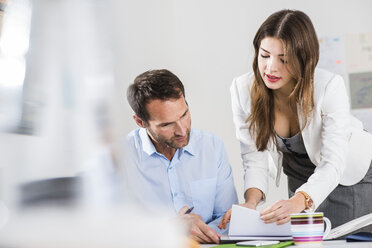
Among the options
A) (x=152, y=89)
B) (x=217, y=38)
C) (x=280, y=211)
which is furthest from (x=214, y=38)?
(x=280, y=211)

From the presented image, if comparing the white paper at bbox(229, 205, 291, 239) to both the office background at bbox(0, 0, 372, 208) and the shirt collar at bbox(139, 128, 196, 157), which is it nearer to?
the shirt collar at bbox(139, 128, 196, 157)

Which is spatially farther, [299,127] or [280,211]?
[299,127]

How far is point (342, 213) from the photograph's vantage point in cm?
181

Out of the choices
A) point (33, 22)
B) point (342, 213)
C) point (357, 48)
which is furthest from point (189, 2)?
point (33, 22)

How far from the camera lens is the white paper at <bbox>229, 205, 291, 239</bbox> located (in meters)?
1.23

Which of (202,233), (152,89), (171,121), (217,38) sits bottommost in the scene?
(202,233)

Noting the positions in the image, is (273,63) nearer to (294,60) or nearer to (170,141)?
(294,60)

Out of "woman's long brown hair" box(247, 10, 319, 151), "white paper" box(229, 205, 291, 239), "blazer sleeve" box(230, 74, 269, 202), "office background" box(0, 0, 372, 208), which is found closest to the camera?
"white paper" box(229, 205, 291, 239)

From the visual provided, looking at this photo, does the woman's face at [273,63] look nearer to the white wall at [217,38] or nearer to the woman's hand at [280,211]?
the woman's hand at [280,211]

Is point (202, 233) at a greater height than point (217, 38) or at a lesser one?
lesser

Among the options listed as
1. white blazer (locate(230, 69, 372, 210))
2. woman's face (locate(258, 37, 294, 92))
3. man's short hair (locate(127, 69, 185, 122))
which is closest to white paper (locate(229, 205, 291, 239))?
white blazer (locate(230, 69, 372, 210))

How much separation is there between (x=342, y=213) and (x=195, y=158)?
23.6 inches

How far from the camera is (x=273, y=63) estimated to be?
5.10ft

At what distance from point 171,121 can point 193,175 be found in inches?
8.9
